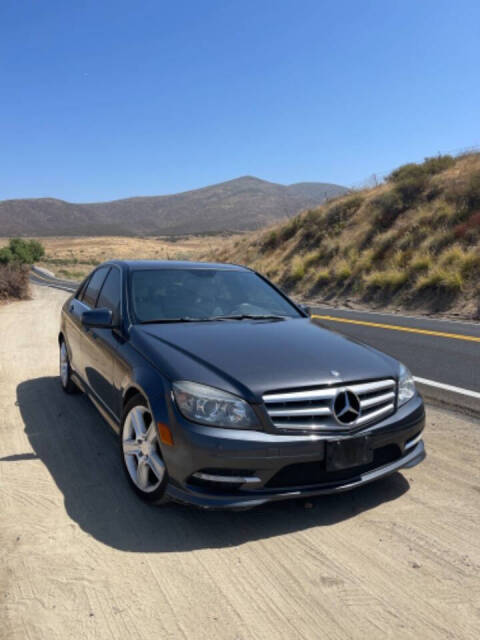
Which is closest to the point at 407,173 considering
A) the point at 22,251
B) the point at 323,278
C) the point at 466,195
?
the point at 466,195

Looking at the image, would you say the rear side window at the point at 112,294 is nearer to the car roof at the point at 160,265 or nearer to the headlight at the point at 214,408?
the car roof at the point at 160,265

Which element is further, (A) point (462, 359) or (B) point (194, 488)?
(A) point (462, 359)

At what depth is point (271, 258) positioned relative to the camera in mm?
31859

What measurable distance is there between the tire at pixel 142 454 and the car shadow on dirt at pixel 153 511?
0.13 metres

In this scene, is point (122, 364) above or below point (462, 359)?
above

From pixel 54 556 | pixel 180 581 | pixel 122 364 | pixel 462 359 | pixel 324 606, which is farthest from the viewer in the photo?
pixel 462 359

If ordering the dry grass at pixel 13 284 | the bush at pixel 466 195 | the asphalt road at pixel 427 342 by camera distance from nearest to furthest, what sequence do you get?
1. the asphalt road at pixel 427 342
2. the dry grass at pixel 13 284
3. the bush at pixel 466 195

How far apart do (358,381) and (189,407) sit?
1.02 m

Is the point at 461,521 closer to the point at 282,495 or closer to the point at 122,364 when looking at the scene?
the point at 282,495

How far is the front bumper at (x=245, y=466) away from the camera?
300 cm

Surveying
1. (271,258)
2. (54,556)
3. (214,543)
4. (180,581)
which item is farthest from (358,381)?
(271,258)

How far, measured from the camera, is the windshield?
14.5 feet

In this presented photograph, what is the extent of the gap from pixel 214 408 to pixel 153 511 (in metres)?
0.87

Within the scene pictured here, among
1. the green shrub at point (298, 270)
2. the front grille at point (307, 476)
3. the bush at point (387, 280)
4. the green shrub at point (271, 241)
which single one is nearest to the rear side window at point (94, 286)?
the front grille at point (307, 476)
